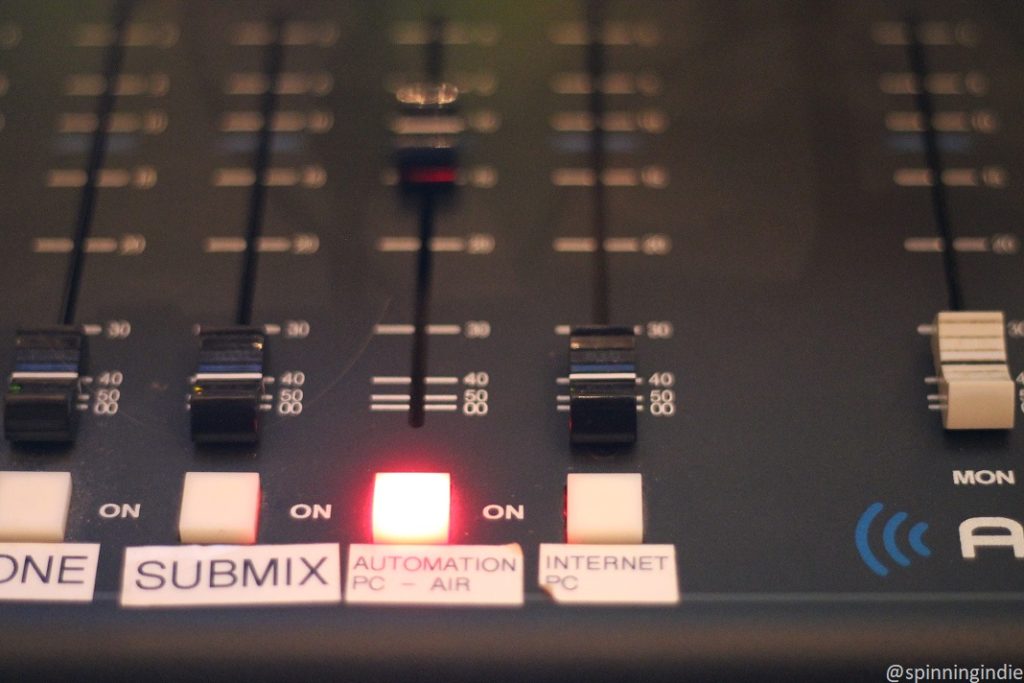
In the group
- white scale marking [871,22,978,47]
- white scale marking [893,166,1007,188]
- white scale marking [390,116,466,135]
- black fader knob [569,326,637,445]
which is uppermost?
white scale marking [871,22,978,47]

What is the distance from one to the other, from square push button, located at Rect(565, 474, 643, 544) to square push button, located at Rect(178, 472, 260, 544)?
0.26m

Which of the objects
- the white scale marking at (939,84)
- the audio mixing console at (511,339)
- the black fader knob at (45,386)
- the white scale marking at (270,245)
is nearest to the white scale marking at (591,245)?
the audio mixing console at (511,339)

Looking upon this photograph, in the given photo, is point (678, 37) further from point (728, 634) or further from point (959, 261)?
point (728, 634)

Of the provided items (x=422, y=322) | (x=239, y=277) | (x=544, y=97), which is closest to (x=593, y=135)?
(x=544, y=97)

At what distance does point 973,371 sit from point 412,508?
1.63 ft

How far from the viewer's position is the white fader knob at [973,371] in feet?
3.18

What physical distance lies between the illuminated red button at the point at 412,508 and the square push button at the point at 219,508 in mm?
103

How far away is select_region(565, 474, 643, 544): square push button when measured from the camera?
93 cm

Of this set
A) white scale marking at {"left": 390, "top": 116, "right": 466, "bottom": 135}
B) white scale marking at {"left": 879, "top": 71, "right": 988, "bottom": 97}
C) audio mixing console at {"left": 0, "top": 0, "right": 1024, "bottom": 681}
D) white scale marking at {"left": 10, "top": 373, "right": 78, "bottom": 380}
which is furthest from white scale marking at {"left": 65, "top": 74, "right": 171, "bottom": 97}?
A: white scale marking at {"left": 879, "top": 71, "right": 988, "bottom": 97}

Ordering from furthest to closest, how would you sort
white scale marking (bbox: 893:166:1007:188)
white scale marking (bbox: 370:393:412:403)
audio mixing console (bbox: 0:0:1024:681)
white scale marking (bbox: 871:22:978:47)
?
white scale marking (bbox: 871:22:978:47)
white scale marking (bbox: 893:166:1007:188)
white scale marking (bbox: 370:393:412:403)
audio mixing console (bbox: 0:0:1024:681)

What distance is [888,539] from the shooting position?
935 mm

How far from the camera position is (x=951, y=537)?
3.07ft

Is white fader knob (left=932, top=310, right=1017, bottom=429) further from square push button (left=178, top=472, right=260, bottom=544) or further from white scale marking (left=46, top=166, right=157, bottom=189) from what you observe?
white scale marking (left=46, top=166, right=157, bottom=189)

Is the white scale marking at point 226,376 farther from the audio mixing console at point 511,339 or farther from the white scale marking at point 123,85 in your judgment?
the white scale marking at point 123,85
